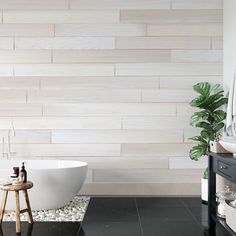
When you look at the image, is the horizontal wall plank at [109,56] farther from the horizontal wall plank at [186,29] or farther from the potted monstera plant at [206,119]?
the potted monstera plant at [206,119]

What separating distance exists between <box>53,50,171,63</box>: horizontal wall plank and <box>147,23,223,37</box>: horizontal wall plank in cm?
23

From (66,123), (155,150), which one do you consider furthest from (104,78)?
(155,150)

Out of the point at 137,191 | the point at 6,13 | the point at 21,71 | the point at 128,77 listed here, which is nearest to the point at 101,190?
the point at 137,191

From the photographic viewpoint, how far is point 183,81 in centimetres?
408

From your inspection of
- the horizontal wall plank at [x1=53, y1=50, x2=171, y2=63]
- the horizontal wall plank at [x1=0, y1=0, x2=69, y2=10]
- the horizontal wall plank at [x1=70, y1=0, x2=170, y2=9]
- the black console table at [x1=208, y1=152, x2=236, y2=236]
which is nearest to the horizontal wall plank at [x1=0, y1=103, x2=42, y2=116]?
the horizontal wall plank at [x1=53, y1=50, x2=171, y2=63]

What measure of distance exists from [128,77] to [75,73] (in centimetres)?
65

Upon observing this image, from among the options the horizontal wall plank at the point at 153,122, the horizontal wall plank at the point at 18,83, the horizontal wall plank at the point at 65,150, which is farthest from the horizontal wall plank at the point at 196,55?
the horizontal wall plank at the point at 18,83

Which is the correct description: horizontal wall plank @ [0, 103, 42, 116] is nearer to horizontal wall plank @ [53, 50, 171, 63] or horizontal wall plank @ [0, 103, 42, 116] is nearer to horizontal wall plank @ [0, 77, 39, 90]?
horizontal wall plank @ [0, 77, 39, 90]

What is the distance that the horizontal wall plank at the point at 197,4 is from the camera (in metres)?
4.05

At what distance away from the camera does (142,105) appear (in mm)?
4066

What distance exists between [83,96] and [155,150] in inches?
43.3

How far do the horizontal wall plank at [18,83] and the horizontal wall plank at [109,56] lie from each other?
38 centimetres

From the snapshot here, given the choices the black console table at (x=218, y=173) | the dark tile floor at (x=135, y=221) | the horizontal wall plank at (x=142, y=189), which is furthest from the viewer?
the horizontal wall plank at (x=142, y=189)

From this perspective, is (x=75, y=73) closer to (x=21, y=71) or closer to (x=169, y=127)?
(x=21, y=71)
